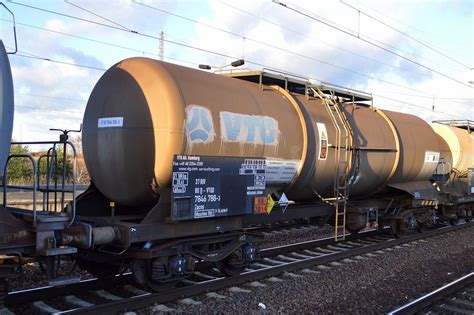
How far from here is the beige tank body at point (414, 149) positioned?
12.2 meters

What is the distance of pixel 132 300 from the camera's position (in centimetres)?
620

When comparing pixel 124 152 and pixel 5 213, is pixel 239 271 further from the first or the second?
pixel 5 213

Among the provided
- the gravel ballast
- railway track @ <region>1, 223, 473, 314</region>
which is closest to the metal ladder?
railway track @ <region>1, 223, 473, 314</region>

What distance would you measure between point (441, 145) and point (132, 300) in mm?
13883

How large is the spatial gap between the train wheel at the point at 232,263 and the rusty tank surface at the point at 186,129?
4.53ft

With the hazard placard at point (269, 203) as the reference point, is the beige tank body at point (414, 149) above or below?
above

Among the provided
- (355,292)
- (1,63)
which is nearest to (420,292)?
(355,292)

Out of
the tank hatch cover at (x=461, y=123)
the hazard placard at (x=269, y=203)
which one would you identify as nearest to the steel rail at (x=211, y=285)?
the hazard placard at (x=269, y=203)

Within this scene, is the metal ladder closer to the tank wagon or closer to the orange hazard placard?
the tank wagon

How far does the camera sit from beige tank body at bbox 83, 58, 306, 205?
21.2 ft

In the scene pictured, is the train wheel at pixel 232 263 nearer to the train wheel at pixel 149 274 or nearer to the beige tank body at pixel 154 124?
the train wheel at pixel 149 274

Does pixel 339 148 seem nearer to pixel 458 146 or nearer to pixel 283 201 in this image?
pixel 283 201

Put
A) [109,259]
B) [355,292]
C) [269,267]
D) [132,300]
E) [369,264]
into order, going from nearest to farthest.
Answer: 1. [132,300]
2. [109,259]
3. [355,292]
4. [269,267]
5. [369,264]

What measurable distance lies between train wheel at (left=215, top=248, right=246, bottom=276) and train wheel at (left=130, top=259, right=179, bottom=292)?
50.5 inches
